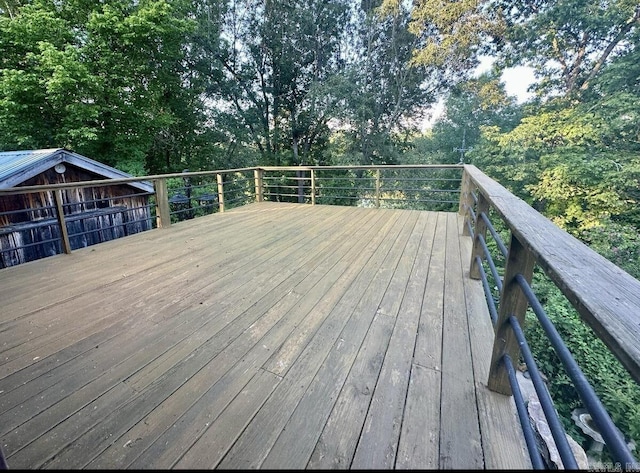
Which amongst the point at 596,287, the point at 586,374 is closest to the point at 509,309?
the point at 596,287

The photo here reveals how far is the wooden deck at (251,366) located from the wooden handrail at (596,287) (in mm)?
695

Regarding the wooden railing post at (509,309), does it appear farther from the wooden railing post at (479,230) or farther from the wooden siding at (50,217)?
the wooden siding at (50,217)

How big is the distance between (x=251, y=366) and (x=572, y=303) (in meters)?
1.24

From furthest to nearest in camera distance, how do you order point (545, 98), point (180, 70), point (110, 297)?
point (180, 70) → point (545, 98) → point (110, 297)

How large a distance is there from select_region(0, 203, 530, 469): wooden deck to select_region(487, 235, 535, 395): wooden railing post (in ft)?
0.24

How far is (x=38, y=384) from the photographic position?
4.25 ft

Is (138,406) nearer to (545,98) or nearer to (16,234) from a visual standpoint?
(16,234)

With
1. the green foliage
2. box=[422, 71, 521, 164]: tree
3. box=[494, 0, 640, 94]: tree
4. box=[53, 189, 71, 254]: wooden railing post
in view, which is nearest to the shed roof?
box=[53, 189, 71, 254]: wooden railing post

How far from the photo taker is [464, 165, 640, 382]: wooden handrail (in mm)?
438

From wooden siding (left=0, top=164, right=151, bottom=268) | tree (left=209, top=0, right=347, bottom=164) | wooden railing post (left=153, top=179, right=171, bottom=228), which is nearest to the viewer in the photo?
wooden railing post (left=153, top=179, right=171, bottom=228)

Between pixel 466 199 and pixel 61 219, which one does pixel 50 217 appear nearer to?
pixel 61 219

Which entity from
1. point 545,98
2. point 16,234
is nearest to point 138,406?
point 16,234

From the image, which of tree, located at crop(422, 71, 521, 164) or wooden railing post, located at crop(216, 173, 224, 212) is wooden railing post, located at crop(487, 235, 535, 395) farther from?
tree, located at crop(422, 71, 521, 164)

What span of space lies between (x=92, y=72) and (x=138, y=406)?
10.4 meters
